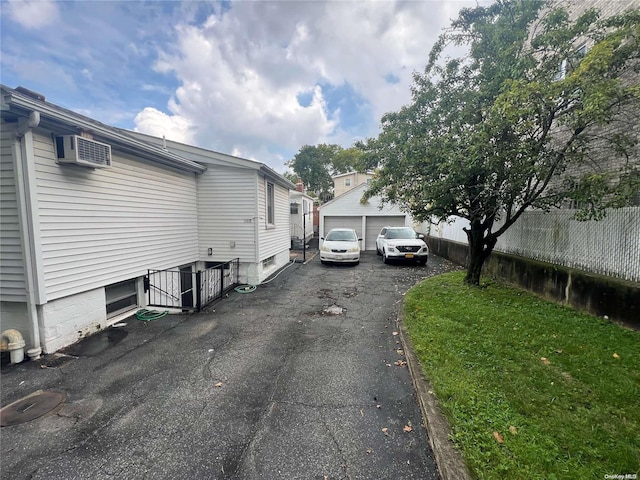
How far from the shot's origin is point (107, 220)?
205 inches

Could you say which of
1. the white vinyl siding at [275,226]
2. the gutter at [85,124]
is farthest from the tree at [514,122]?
the gutter at [85,124]

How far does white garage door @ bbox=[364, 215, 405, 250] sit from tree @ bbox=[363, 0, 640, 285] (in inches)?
333

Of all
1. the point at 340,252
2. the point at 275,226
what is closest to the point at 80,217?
the point at 275,226

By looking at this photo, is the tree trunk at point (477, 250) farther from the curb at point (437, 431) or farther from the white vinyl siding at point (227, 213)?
the white vinyl siding at point (227, 213)

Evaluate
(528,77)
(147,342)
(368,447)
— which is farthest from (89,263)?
(528,77)

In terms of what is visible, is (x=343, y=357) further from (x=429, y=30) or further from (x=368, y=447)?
(x=429, y=30)

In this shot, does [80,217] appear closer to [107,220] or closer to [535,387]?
[107,220]

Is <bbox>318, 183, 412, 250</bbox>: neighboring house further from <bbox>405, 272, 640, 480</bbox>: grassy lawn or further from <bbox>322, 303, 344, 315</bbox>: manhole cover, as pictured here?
<bbox>405, 272, 640, 480</bbox>: grassy lawn

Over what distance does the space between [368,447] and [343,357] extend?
1.65 meters

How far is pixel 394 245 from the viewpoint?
11445mm

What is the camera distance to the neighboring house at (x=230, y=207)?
7.89 m

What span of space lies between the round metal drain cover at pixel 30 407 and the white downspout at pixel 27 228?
4.07ft

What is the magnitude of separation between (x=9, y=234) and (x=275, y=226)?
661 cm

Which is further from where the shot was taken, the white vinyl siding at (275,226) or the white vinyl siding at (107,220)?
the white vinyl siding at (275,226)
